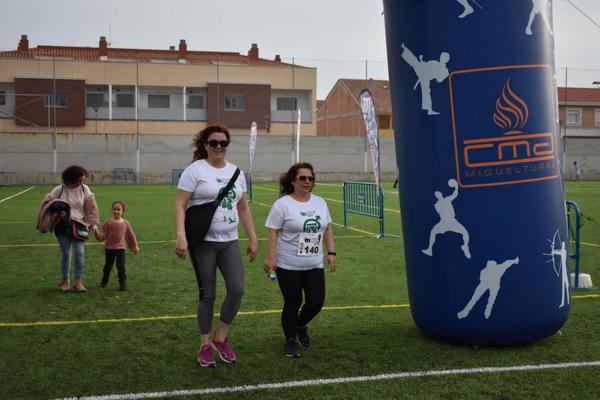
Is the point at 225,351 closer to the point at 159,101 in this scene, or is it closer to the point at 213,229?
the point at 213,229

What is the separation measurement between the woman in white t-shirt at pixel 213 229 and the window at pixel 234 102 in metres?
46.7

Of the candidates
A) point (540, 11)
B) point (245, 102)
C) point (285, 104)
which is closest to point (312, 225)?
point (540, 11)

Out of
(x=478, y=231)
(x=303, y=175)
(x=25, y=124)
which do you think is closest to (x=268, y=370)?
(x=303, y=175)

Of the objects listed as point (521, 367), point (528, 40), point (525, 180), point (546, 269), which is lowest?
point (521, 367)

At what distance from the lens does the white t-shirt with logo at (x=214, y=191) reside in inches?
224

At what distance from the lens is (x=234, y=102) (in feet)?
172

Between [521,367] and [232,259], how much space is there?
2.28 metres

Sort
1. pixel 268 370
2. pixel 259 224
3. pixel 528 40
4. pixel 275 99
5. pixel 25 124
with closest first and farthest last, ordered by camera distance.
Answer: pixel 268 370 → pixel 528 40 → pixel 259 224 → pixel 25 124 → pixel 275 99

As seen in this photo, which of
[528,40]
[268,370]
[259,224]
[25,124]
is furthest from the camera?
[25,124]

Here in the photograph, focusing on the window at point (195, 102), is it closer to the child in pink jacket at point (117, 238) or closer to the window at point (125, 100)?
the window at point (125, 100)

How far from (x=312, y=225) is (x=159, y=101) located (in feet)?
157

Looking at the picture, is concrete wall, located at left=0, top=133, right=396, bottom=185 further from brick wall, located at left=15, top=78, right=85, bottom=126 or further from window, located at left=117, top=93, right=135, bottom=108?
window, located at left=117, top=93, right=135, bottom=108

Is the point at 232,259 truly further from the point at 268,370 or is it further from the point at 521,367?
the point at 521,367

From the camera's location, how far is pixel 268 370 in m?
5.68
